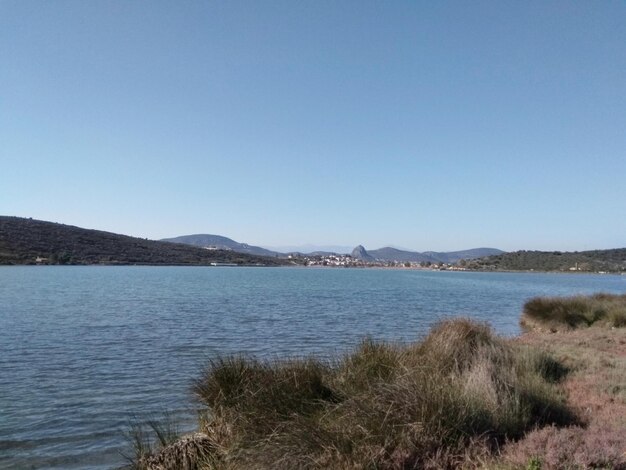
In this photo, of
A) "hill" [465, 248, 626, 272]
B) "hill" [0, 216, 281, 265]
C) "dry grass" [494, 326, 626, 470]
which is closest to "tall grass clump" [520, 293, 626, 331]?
"dry grass" [494, 326, 626, 470]

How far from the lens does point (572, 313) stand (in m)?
25.2

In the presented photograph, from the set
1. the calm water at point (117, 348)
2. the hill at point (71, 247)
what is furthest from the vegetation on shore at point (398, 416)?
the hill at point (71, 247)

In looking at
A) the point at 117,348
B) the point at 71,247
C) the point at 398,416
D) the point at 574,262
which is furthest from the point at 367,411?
the point at 574,262

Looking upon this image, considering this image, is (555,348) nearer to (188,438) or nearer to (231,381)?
(231,381)

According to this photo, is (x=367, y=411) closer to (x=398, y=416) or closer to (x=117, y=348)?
(x=398, y=416)

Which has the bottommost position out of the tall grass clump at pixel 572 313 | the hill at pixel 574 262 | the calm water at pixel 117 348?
the calm water at pixel 117 348

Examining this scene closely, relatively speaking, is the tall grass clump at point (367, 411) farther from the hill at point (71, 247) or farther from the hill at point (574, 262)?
the hill at point (574, 262)

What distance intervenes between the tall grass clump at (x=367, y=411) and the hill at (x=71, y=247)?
123121mm

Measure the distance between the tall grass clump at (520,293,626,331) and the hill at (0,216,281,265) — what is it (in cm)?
11477

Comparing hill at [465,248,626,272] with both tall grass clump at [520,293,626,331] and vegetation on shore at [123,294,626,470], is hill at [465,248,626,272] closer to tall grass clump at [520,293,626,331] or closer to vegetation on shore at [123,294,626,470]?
tall grass clump at [520,293,626,331]

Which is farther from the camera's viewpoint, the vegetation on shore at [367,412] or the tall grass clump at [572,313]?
the tall grass clump at [572,313]

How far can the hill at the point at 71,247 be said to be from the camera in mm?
127312

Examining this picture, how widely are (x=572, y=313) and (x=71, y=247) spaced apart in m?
140

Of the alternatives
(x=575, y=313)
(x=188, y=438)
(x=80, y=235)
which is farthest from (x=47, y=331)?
(x=80, y=235)
